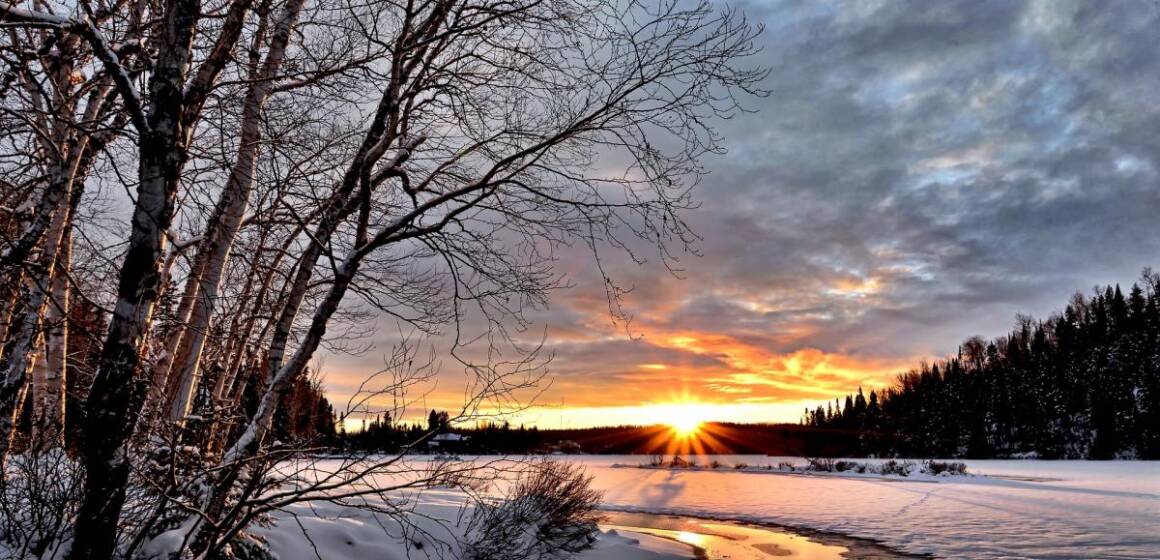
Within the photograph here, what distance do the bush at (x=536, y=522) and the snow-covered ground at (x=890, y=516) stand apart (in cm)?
44

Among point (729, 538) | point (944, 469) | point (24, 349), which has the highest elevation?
point (24, 349)

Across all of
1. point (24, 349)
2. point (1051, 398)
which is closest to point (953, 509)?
point (24, 349)

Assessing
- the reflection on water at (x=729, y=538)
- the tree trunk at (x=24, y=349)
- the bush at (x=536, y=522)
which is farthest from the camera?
the reflection on water at (x=729, y=538)

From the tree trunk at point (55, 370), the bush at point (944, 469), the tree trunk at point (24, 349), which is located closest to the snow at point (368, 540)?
the tree trunk at point (55, 370)

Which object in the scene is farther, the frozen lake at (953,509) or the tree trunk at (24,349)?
the frozen lake at (953,509)

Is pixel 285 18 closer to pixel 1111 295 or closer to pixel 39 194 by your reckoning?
pixel 39 194

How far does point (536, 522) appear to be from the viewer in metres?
12.0

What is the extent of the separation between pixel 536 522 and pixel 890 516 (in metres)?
11.2

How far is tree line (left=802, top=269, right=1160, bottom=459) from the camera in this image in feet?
216

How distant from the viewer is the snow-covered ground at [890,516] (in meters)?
8.64

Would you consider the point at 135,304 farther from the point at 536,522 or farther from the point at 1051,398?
the point at 1051,398

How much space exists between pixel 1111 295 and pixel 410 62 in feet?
355

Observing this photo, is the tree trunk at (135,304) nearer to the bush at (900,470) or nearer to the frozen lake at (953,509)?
the frozen lake at (953,509)

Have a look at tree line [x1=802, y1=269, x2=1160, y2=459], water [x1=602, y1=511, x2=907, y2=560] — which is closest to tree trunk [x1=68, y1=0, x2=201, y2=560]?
water [x1=602, y1=511, x2=907, y2=560]
